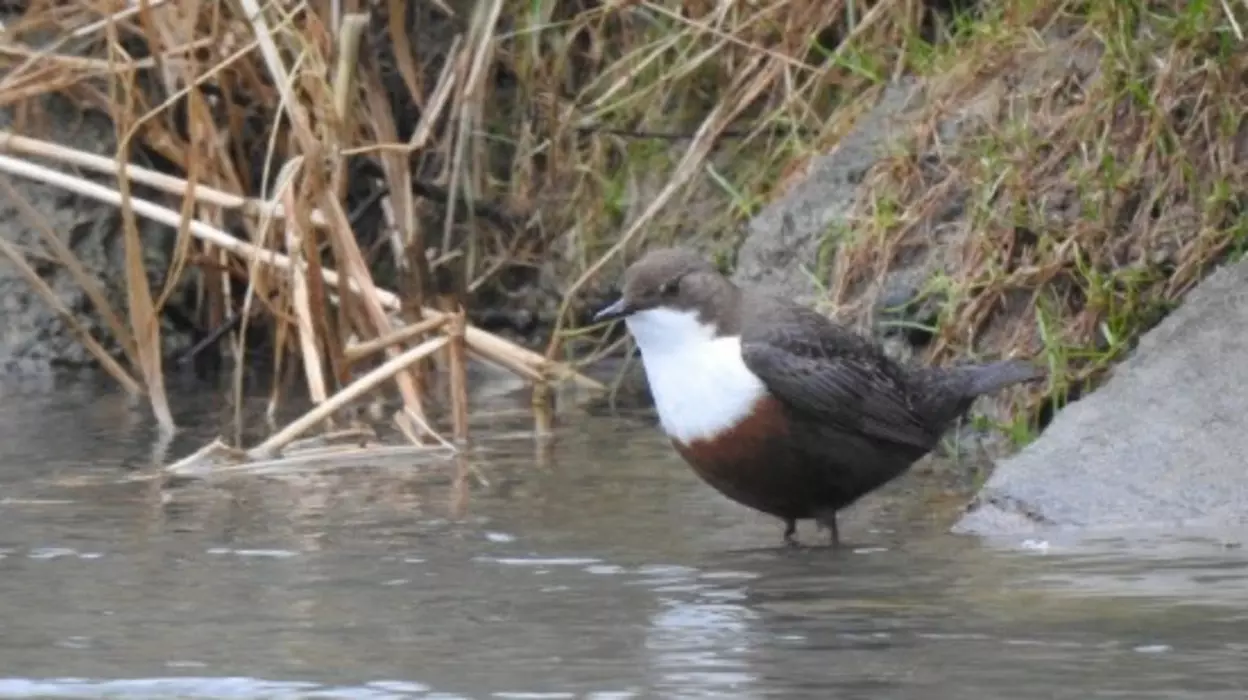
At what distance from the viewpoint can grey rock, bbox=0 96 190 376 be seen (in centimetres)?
819

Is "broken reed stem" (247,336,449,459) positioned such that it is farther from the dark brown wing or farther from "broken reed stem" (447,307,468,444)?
the dark brown wing

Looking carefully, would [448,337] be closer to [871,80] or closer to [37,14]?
[871,80]

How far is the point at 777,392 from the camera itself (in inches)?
204

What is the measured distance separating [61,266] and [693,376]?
3.59m

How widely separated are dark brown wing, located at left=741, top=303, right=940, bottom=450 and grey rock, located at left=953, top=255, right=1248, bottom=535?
330 mm

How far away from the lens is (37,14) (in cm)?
771

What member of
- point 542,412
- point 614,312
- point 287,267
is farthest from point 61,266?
point 614,312

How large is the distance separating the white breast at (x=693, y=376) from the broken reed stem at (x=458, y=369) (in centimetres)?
87

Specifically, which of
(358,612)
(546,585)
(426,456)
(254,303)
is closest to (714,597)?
(546,585)

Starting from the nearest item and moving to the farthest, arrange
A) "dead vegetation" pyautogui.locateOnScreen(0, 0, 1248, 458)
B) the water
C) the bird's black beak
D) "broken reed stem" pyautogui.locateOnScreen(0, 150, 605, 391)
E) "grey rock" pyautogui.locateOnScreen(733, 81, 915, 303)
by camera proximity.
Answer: the water < the bird's black beak < "dead vegetation" pyautogui.locateOnScreen(0, 0, 1248, 458) < "broken reed stem" pyautogui.locateOnScreen(0, 150, 605, 391) < "grey rock" pyautogui.locateOnScreen(733, 81, 915, 303)

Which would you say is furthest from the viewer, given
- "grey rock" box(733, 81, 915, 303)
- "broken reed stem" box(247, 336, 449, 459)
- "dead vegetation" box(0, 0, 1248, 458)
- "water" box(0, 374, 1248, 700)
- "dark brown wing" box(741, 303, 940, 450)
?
"grey rock" box(733, 81, 915, 303)

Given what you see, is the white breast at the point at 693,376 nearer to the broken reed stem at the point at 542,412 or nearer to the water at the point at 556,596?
the water at the point at 556,596

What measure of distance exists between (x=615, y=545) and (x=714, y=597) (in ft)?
2.06

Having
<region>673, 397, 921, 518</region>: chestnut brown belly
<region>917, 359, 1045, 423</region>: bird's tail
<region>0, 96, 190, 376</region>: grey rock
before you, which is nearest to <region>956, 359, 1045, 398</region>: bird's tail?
<region>917, 359, 1045, 423</region>: bird's tail
